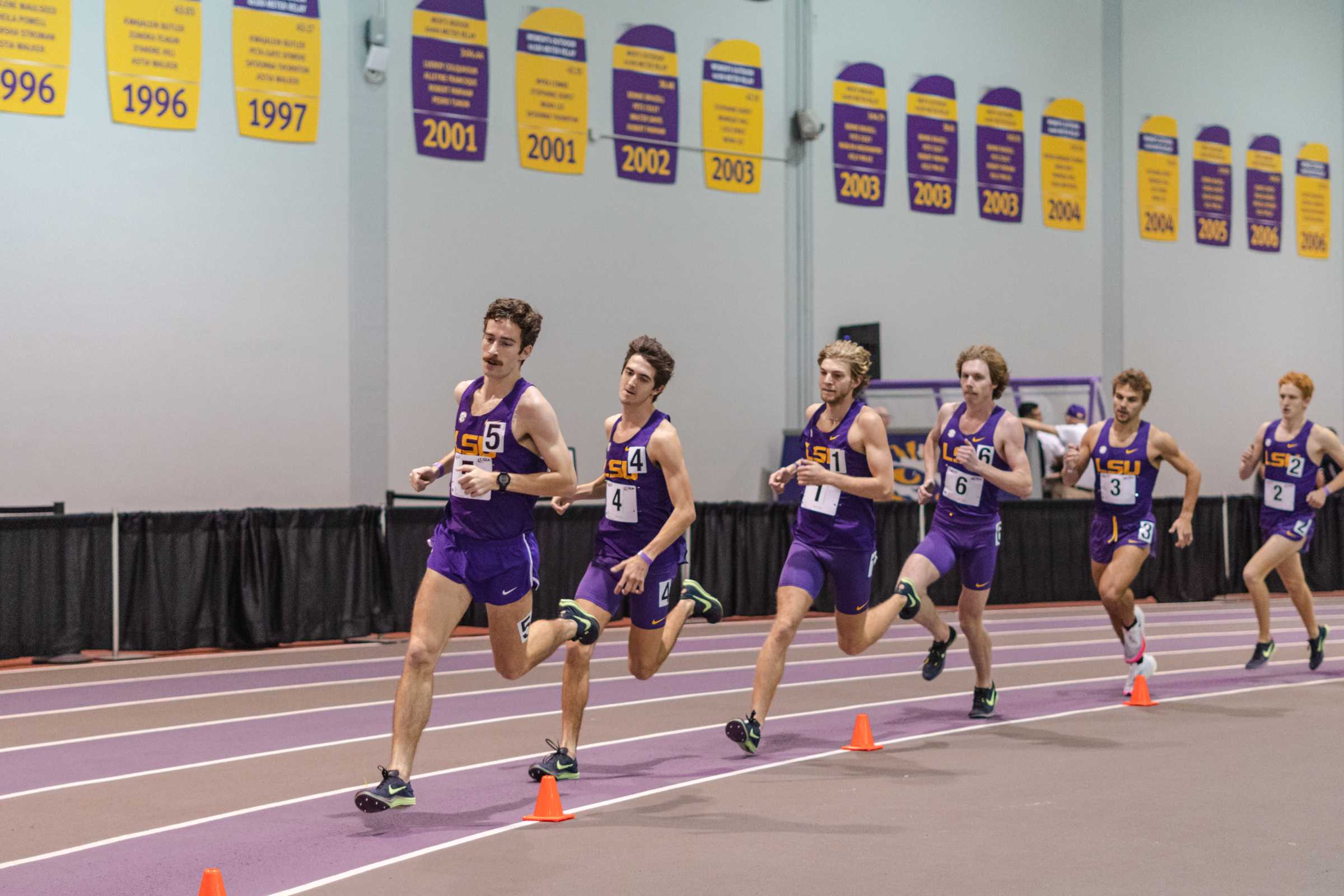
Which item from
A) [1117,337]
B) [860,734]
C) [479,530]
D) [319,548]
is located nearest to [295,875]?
[479,530]

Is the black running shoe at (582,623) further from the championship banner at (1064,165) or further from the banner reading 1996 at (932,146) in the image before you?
the championship banner at (1064,165)

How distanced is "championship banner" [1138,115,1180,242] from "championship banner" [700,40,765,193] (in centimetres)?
634

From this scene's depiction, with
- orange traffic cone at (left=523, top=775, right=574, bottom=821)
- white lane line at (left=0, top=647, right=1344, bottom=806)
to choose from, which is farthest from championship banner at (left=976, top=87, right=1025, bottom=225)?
orange traffic cone at (left=523, top=775, right=574, bottom=821)

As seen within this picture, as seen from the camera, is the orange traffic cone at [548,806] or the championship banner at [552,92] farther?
the championship banner at [552,92]

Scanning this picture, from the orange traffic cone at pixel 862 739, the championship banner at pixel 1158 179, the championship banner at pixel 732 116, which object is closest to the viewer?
the orange traffic cone at pixel 862 739

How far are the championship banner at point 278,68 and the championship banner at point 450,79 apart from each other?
1075 mm

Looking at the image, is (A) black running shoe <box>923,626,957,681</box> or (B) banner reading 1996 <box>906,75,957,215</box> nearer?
(A) black running shoe <box>923,626,957,681</box>

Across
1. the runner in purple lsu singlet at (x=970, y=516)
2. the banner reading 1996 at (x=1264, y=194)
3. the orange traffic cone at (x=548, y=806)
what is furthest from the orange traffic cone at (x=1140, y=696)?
the banner reading 1996 at (x=1264, y=194)

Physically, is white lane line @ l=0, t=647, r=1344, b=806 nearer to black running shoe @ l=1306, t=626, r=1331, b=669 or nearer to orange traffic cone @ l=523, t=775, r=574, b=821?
black running shoe @ l=1306, t=626, r=1331, b=669

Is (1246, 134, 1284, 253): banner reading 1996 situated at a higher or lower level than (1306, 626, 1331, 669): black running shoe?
higher

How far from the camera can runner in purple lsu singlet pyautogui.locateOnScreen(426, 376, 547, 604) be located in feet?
18.3

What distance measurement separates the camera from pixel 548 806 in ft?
17.9

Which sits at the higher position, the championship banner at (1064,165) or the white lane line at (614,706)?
the championship banner at (1064,165)

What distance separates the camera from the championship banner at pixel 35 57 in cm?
1216
